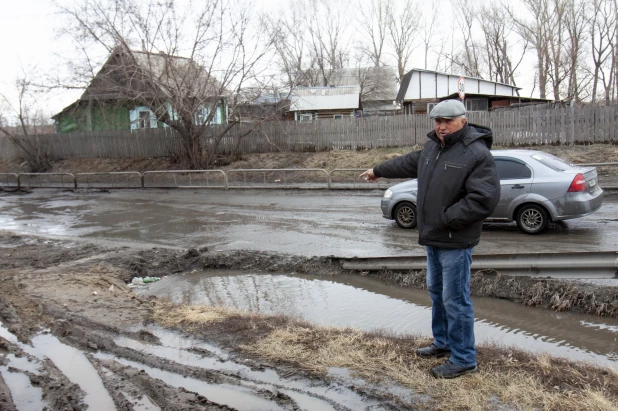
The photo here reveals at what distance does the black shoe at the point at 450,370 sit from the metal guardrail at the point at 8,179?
28679 millimetres

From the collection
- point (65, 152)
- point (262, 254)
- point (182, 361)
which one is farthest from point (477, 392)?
point (65, 152)

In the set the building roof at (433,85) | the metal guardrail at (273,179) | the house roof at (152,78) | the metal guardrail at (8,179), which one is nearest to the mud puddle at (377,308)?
the metal guardrail at (273,179)

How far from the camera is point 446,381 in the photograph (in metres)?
3.80

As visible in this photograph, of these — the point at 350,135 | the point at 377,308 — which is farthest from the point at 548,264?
the point at 350,135

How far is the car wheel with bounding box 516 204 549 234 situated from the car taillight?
65 centimetres

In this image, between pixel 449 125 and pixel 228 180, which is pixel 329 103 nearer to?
pixel 228 180

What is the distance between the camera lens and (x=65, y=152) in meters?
35.5

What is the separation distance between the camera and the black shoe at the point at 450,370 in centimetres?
387

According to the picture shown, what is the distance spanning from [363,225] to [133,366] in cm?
797

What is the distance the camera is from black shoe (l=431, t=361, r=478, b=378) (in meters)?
3.87

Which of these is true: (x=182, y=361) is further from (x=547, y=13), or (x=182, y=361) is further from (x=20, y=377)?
(x=547, y=13)

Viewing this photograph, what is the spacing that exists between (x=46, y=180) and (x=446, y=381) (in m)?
28.7

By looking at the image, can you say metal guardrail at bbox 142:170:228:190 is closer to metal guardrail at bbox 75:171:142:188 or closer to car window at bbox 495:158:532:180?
metal guardrail at bbox 75:171:142:188

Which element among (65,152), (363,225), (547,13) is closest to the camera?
(363,225)
